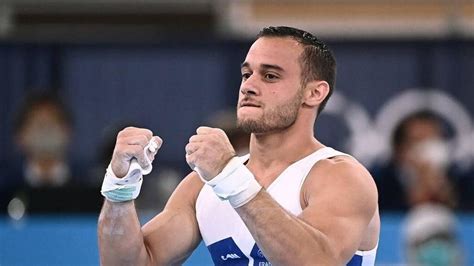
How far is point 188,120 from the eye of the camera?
31.3ft

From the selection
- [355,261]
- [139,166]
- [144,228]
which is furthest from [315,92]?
[144,228]

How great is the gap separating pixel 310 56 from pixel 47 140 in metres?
4.45

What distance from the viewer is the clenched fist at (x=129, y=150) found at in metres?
4.79

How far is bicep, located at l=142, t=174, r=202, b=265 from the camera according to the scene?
17.2ft

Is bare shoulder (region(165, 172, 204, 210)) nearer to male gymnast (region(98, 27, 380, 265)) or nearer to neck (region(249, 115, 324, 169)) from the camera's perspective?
male gymnast (region(98, 27, 380, 265))

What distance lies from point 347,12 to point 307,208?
21.1 ft

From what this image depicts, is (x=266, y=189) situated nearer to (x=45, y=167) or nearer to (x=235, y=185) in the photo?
(x=235, y=185)

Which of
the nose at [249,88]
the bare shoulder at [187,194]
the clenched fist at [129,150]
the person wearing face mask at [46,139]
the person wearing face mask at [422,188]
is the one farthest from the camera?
the person wearing face mask at [46,139]

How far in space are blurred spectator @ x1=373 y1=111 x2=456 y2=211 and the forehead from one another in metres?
4.08

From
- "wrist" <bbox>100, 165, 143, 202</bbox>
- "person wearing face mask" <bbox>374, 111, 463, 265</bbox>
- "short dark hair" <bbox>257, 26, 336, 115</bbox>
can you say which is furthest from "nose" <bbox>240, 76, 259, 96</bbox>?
"person wearing face mask" <bbox>374, 111, 463, 265</bbox>

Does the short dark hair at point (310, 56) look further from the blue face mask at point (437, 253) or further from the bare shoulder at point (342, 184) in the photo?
the blue face mask at point (437, 253)

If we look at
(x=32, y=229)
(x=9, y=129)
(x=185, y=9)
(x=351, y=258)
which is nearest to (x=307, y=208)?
(x=351, y=258)

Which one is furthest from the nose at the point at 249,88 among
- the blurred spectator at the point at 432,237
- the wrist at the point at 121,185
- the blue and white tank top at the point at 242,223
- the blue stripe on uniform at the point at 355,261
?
the blurred spectator at the point at 432,237

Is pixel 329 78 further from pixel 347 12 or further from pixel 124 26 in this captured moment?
pixel 347 12
